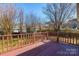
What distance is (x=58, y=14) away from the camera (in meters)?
3.17

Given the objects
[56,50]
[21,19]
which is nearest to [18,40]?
[21,19]

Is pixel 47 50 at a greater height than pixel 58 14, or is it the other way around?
pixel 58 14

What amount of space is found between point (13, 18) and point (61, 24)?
0.45 metres

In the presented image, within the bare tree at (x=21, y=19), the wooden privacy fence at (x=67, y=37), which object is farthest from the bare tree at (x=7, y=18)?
the wooden privacy fence at (x=67, y=37)

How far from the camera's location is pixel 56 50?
3.12 m

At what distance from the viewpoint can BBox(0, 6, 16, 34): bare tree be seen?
10.3 feet

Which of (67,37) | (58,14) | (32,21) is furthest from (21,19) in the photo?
(67,37)

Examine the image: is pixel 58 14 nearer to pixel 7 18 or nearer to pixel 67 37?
pixel 67 37

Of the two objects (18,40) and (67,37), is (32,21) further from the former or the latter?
(67,37)

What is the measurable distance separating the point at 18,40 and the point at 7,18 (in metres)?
0.23

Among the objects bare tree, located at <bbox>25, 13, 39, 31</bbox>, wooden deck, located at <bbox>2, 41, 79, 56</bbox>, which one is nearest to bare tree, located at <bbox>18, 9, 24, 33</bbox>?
bare tree, located at <bbox>25, 13, 39, 31</bbox>

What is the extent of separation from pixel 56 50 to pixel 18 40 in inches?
14.3

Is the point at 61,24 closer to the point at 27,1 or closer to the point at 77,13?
the point at 77,13

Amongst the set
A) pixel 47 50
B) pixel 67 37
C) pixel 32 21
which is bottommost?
pixel 47 50
